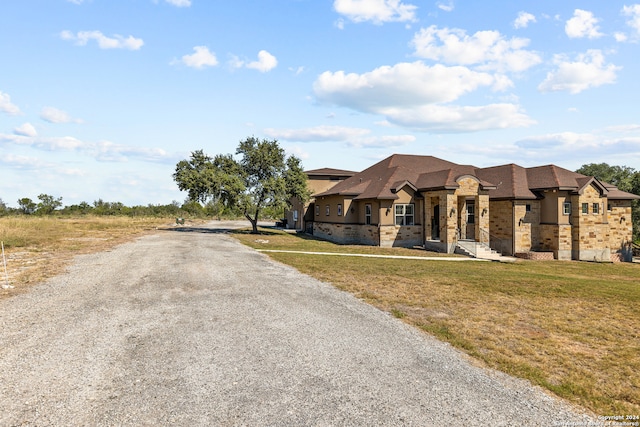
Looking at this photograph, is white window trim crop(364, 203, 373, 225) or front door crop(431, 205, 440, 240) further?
white window trim crop(364, 203, 373, 225)

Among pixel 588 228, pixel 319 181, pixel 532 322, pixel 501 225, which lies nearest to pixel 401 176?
pixel 501 225

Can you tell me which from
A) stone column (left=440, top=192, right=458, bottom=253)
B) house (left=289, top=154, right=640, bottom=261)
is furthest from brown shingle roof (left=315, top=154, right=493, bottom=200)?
stone column (left=440, top=192, right=458, bottom=253)

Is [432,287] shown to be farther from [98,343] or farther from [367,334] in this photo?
[98,343]

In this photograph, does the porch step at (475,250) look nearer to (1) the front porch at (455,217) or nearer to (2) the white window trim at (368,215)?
(1) the front porch at (455,217)

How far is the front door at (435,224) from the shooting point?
28.1 meters

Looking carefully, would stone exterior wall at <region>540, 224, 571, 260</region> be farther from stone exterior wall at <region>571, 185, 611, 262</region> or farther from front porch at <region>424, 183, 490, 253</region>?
front porch at <region>424, 183, 490, 253</region>

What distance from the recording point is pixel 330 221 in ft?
109

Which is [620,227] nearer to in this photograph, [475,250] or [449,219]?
[475,250]

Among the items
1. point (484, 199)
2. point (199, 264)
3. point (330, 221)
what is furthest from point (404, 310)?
point (330, 221)

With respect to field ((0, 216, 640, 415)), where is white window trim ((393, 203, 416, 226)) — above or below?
above

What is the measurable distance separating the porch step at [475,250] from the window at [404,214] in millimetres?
4203

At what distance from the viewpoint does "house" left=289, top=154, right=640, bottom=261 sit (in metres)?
26.1

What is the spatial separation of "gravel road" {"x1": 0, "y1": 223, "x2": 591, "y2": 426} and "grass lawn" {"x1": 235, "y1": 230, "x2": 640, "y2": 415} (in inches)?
24.0

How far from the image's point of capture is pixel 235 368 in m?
5.87
